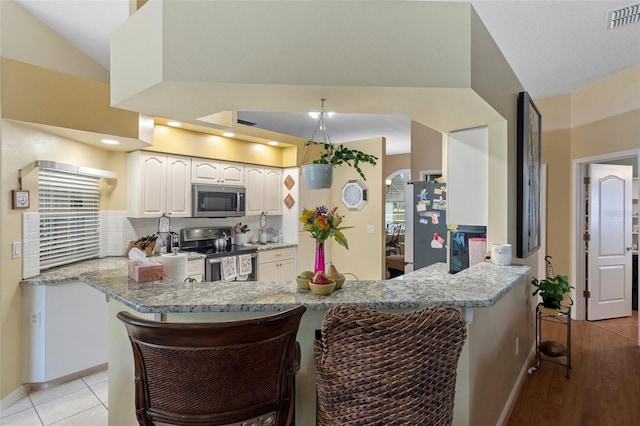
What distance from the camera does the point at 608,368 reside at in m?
3.01

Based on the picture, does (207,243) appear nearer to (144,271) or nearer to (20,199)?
(20,199)

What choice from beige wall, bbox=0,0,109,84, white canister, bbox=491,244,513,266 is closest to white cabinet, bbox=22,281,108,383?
beige wall, bbox=0,0,109,84

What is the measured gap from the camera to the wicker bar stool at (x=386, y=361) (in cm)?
105

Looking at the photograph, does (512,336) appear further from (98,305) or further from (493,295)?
(98,305)

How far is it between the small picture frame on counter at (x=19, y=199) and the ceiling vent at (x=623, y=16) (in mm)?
4905

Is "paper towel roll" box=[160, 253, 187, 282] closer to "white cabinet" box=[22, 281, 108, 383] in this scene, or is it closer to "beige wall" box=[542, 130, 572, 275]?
"white cabinet" box=[22, 281, 108, 383]

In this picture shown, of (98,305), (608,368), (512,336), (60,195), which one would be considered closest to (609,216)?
(608,368)

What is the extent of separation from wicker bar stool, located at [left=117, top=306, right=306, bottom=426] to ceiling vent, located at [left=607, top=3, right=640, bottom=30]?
353 cm

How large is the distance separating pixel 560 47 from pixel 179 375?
4.13 m

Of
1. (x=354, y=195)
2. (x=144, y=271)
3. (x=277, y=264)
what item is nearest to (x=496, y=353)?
(x=144, y=271)

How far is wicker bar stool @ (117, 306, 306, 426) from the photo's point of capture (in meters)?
1.01

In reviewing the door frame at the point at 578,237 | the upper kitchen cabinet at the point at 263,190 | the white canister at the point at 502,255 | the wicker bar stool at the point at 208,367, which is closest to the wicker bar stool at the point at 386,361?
the wicker bar stool at the point at 208,367

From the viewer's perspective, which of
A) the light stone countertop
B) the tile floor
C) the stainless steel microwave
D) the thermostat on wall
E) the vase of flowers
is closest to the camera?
the light stone countertop

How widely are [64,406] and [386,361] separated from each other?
8.92ft
